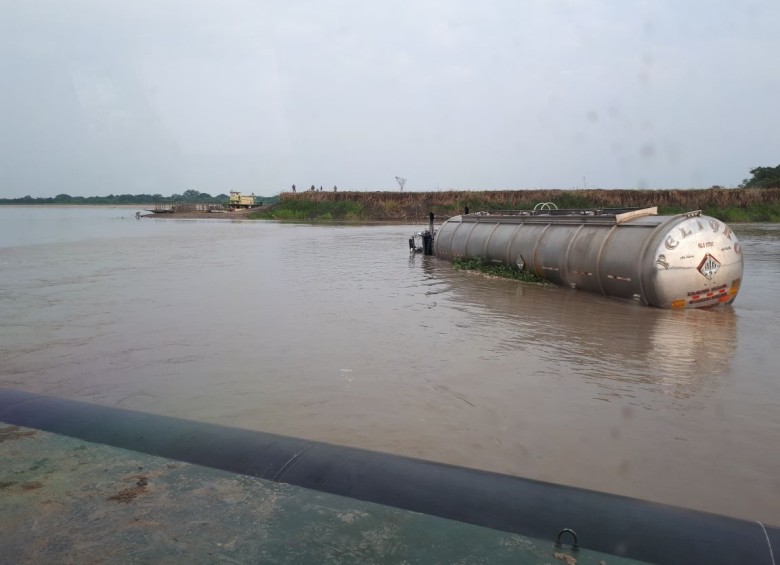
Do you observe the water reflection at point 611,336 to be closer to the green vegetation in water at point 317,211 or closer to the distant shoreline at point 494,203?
the distant shoreline at point 494,203

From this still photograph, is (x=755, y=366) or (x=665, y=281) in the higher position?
(x=665, y=281)

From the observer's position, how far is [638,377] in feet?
24.8

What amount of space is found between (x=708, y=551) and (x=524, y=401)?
10.8ft

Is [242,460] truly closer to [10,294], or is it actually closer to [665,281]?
[665,281]

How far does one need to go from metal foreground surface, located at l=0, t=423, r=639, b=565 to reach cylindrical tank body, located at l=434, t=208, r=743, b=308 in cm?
926

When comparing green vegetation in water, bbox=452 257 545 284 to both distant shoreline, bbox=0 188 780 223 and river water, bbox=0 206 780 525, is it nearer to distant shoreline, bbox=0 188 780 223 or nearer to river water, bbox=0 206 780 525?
river water, bbox=0 206 780 525

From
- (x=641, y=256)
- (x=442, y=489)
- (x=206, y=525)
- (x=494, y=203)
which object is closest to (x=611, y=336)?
(x=641, y=256)

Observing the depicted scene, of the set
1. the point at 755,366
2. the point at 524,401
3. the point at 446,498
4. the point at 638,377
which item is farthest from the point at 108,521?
the point at 755,366

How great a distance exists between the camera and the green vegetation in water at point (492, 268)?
625 inches

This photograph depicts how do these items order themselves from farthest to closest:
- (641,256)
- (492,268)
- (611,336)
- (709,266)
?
(492,268) < (641,256) < (709,266) < (611,336)

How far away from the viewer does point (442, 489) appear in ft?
13.5

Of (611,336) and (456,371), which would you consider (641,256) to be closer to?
(611,336)

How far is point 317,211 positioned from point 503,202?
19946 mm

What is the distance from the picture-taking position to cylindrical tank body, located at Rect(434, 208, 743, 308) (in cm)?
1155
